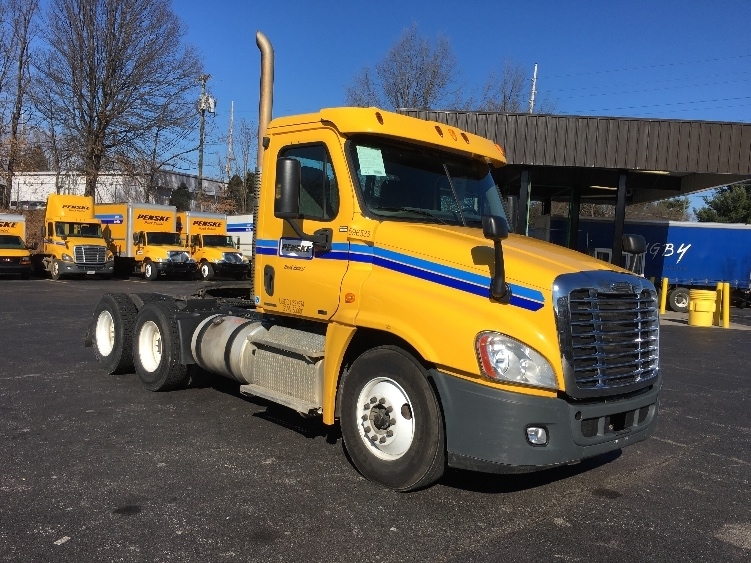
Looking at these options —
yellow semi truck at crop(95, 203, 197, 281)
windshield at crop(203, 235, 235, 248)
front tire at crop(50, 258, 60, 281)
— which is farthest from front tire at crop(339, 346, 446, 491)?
windshield at crop(203, 235, 235, 248)

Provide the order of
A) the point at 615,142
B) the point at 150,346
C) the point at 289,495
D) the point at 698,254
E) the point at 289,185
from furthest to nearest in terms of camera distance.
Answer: the point at 698,254 → the point at 615,142 → the point at 150,346 → the point at 289,185 → the point at 289,495

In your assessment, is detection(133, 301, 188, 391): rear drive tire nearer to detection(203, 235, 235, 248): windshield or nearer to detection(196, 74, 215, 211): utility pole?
detection(203, 235, 235, 248): windshield

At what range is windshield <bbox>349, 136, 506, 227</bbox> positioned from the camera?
17.0 feet

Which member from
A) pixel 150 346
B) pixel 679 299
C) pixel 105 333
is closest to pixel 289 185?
pixel 150 346

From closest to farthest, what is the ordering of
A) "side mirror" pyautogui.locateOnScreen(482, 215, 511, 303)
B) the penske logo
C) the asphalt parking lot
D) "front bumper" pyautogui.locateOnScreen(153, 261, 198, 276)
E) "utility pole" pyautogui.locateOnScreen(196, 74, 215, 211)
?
the asphalt parking lot, "side mirror" pyautogui.locateOnScreen(482, 215, 511, 303), "front bumper" pyautogui.locateOnScreen(153, 261, 198, 276), the penske logo, "utility pole" pyautogui.locateOnScreen(196, 74, 215, 211)

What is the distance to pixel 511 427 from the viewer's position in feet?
13.4

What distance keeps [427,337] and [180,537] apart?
194 centimetres

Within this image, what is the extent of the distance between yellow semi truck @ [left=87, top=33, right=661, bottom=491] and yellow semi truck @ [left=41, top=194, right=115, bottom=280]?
24387mm

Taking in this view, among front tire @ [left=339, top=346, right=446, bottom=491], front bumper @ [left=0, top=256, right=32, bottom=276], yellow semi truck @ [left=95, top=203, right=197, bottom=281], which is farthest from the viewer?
yellow semi truck @ [left=95, top=203, right=197, bottom=281]

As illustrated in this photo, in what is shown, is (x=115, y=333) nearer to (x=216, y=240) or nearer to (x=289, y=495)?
(x=289, y=495)

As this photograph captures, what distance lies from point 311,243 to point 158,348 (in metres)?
3.11

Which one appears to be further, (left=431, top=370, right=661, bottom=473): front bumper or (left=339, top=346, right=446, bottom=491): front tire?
(left=339, top=346, right=446, bottom=491): front tire

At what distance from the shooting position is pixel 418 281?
4656mm

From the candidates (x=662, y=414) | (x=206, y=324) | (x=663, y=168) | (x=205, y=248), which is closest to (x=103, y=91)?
(x=205, y=248)
